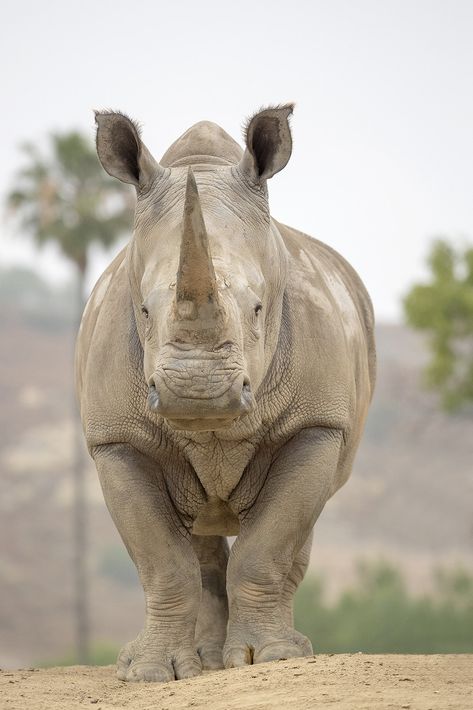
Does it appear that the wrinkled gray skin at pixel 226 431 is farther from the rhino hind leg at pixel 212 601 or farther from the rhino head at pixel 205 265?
the rhino hind leg at pixel 212 601

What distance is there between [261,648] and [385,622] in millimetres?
26715

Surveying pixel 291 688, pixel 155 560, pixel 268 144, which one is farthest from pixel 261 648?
pixel 268 144

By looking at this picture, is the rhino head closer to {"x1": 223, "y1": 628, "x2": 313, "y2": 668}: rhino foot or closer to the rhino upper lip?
the rhino upper lip

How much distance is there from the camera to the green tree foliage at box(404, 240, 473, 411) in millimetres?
28234

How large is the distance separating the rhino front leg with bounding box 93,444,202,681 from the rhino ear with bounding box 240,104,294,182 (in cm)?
156

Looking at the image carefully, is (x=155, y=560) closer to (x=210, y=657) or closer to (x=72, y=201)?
(x=210, y=657)

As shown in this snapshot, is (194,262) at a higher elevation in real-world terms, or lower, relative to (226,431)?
higher

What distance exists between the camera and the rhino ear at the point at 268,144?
7172 millimetres

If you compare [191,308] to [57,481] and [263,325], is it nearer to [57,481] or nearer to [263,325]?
[263,325]

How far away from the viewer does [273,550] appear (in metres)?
7.31

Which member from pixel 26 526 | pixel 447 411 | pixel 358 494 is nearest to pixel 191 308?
pixel 447 411

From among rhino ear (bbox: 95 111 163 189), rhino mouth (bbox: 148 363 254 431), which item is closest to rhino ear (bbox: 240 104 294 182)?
rhino ear (bbox: 95 111 163 189)

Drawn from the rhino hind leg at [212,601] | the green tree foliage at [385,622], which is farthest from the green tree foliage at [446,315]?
the rhino hind leg at [212,601]

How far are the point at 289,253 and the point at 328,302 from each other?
1.18 feet
